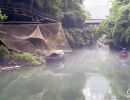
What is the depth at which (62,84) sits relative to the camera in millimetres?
19344

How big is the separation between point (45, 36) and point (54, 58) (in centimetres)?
203

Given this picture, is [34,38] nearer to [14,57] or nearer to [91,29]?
[14,57]

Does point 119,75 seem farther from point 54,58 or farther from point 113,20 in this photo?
point 113,20

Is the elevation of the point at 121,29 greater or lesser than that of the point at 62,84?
greater

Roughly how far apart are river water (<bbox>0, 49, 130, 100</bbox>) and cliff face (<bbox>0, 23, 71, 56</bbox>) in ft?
9.38

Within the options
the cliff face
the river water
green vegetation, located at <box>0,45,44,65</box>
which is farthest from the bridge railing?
the river water

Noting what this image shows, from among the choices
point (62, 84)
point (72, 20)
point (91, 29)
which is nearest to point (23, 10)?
point (62, 84)

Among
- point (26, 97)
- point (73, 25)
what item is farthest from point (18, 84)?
point (73, 25)

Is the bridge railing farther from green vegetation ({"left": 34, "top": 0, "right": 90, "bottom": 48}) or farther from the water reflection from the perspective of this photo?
the water reflection

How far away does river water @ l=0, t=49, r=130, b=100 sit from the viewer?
15.9 m

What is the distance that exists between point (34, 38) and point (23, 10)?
4750mm

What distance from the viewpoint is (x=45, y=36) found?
3008 centimetres

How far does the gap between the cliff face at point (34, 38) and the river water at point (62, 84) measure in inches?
113

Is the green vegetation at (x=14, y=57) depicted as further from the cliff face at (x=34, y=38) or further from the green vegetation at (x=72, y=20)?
the green vegetation at (x=72, y=20)
